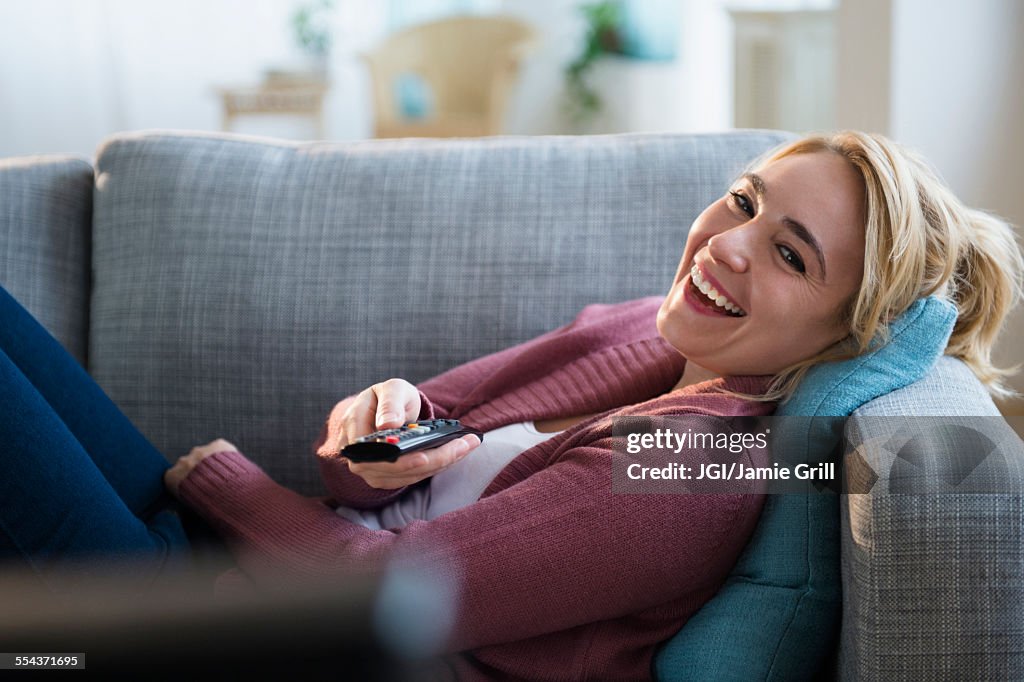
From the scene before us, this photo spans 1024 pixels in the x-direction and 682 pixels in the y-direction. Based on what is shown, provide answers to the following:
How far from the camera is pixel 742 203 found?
48.0 inches

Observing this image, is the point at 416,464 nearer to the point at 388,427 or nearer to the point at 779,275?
the point at 388,427

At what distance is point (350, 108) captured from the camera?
16.9 ft

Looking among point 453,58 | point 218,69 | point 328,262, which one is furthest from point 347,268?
point 218,69

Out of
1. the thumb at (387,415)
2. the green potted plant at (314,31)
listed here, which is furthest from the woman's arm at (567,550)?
the green potted plant at (314,31)

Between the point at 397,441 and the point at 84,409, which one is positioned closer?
the point at 397,441

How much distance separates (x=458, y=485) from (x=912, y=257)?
58cm

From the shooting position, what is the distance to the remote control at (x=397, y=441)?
983 millimetres

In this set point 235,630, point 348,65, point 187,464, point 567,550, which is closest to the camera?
point 567,550

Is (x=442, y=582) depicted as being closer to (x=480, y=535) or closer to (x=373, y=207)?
(x=480, y=535)

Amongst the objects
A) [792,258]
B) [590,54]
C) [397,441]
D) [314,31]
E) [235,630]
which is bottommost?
[235,630]

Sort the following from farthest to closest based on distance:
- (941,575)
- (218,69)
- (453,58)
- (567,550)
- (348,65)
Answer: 1. (348,65)
2. (218,69)
3. (453,58)
4. (567,550)
5. (941,575)

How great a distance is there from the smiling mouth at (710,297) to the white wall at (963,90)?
4.08ft

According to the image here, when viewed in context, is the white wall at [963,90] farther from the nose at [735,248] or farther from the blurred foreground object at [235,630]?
the blurred foreground object at [235,630]

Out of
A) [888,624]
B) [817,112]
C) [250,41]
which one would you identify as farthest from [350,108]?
[888,624]
